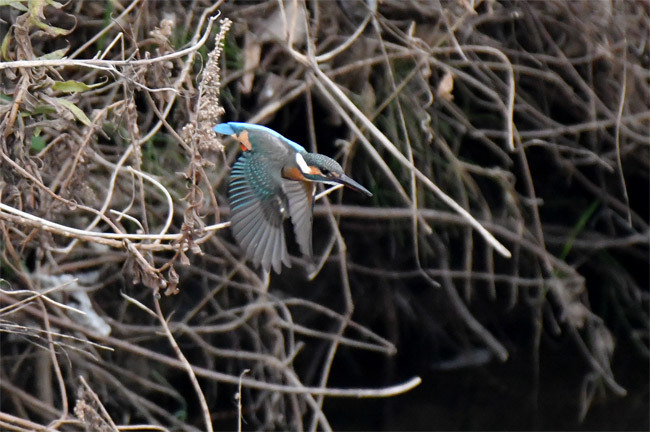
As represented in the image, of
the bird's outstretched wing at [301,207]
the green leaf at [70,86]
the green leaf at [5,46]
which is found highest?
the green leaf at [5,46]

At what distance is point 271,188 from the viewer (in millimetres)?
1781

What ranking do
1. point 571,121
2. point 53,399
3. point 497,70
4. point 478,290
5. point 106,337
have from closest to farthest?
point 106,337, point 53,399, point 497,70, point 571,121, point 478,290

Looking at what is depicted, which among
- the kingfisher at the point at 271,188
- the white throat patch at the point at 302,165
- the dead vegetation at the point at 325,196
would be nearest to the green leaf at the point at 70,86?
the dead vegetation at the point at 325,196

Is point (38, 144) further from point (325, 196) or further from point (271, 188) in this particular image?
point (325, 196)

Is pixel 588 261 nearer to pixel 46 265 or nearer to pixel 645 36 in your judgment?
pixel 645 36

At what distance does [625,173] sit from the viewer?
9.93 feet

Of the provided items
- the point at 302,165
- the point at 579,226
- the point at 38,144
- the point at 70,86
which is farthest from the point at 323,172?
the point at 579,226

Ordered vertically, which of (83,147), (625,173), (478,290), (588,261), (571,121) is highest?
(83,147)

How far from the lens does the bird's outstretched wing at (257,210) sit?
1735 mm

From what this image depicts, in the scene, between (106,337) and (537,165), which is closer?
(106,337)

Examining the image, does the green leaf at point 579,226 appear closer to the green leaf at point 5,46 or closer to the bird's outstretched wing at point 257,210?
the bird's outstretched wing at point 257,210

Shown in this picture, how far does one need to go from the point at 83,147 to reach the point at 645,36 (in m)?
1.52

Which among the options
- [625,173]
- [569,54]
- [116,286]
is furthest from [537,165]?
[116,286]

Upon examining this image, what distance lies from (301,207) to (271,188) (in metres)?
0.06
